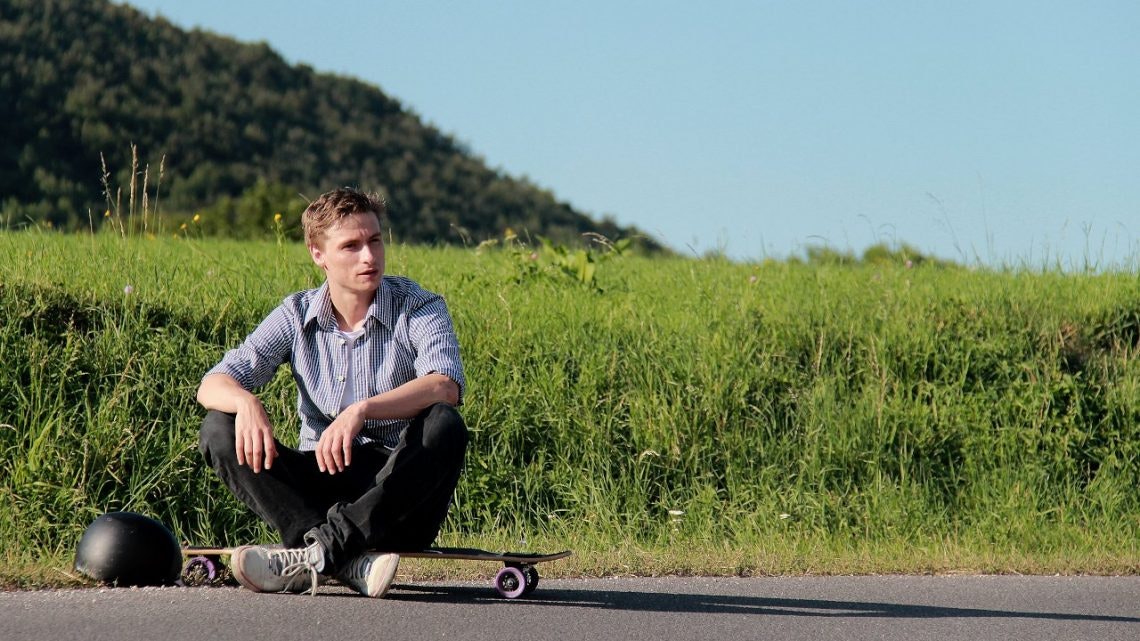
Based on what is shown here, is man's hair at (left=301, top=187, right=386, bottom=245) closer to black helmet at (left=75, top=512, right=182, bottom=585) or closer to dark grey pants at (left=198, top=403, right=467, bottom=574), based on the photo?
dark grey pants at (left=198, top=403, right=467, bottom=574)

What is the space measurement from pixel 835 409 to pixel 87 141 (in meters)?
29.8

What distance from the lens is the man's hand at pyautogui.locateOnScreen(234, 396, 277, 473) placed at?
4934 mm

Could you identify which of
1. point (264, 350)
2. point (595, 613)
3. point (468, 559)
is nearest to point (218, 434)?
point (264, 350)

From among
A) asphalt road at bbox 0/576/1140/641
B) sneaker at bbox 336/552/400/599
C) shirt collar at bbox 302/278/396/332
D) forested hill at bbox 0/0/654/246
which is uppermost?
forested hill at bbox 0/0/654/246

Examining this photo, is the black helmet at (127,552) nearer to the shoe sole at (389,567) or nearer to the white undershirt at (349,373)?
the white undershirt at (349,373)

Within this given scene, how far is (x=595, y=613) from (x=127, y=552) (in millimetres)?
2189

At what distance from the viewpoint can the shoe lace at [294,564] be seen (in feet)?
16.7

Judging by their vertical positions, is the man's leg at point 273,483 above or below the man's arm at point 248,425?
below

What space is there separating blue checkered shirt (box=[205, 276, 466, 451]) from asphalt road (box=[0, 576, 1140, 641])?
2.54 feet

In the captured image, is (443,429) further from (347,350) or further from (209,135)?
(209,135)

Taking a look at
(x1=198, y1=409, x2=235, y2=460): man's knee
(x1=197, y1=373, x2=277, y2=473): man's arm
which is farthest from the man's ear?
(x1=198, y1=409, x2=235, y2=460): man's knee

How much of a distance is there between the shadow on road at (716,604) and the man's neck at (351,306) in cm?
126

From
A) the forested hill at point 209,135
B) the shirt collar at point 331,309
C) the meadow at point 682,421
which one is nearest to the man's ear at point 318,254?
the shirt collar at point 331,309

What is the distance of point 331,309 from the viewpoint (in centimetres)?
542
